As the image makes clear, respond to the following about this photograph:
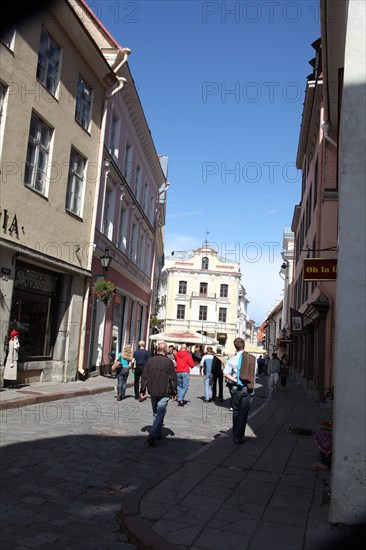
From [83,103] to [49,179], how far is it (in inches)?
150

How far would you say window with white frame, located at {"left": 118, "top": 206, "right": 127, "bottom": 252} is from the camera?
76.9 ft

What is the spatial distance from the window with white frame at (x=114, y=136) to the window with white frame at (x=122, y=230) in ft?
10.3

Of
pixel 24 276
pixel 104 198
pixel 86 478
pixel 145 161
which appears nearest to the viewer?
pixel 86 478

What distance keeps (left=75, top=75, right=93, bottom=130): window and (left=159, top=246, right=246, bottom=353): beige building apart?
48.8 m

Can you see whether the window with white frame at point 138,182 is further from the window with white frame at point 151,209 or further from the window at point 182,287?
the window at point 182,287

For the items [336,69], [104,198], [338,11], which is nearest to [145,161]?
[104,198]

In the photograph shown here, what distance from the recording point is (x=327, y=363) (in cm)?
1728

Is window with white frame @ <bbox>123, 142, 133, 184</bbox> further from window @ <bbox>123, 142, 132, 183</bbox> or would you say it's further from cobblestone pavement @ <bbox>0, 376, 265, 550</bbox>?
cobblestone pavement @ <bbox>0, 376, 265, 550</bbox>

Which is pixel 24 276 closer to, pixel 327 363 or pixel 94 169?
pixel 94 169

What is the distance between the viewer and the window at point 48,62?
14359 mm

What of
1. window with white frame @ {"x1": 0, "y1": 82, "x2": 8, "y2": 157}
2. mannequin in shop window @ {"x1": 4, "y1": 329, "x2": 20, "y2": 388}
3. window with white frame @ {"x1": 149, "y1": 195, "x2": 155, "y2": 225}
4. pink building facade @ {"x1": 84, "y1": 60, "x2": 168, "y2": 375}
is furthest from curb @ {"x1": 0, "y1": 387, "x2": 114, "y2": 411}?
window with white frame @ {"x1": 149, "y1": 195, "x2": 155, "y2": 225}

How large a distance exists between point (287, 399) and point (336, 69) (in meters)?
12.3

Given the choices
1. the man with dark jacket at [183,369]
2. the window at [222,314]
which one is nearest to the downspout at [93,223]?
the man with dark jacket at [183,369]

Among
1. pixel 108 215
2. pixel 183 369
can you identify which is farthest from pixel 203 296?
pixel 183 369
